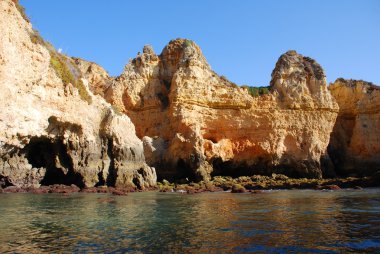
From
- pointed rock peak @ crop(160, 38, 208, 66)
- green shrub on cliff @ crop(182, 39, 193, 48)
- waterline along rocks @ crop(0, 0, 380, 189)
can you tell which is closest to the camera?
waterline along rocks @ crop(0, 0, 380, 189)

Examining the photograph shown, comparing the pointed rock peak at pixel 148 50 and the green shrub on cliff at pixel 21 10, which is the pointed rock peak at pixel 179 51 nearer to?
the pointed rock peak at pixel 148 50

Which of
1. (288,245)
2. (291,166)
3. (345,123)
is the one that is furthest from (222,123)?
(288,245)

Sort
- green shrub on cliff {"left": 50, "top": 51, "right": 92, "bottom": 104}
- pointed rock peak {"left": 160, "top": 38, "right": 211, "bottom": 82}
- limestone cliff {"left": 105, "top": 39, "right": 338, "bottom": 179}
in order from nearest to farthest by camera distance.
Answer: green shrub on cliff {"left": 50, "top": 51, "right": 92, "bottom": 104} → limestone cliff {"left": 105, "top": 39, "right": 338, "bottom": 179} → pointed rock peak {"left": 160, "top": 38, "right": 211, "bottom": 82}

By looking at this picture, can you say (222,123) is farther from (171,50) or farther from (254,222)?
(254,222)

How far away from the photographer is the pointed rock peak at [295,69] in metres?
46.8

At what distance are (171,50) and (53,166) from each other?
22.3m

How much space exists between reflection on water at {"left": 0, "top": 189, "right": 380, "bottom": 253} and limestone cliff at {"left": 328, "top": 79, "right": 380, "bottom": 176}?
3493 cm

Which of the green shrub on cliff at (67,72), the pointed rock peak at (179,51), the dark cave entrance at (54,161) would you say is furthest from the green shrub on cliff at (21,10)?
the pointed rock peak at (179,51)

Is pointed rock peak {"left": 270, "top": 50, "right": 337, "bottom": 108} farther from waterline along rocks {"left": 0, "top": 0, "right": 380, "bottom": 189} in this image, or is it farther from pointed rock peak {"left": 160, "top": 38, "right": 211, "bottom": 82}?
pointed rock peak {"left": 160, "top": 38, "right": 211, "bottom": 82}

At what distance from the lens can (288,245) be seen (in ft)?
29.0

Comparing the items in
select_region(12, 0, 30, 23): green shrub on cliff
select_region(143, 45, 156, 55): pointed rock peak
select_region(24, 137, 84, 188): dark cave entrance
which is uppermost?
select_region(143, 45, 156, 55): pointed rock peak

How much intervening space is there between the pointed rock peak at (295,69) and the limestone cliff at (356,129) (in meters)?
6.31

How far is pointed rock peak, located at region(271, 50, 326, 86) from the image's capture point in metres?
46.8

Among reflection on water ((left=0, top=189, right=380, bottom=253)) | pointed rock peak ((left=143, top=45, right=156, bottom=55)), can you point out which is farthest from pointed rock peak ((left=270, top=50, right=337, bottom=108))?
reflection on water ((left=0, top=189, right=380, bottom=253))
